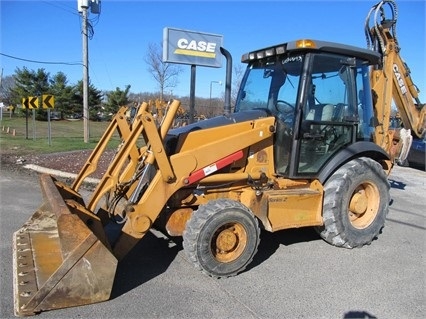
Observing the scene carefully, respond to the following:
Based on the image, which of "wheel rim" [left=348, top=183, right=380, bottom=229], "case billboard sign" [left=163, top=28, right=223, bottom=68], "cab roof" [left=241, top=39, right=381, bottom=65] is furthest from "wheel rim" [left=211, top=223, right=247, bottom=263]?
"case billboard sign" [left=163, top=28, right=223, bottom=68]

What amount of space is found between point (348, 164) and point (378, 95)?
179cm

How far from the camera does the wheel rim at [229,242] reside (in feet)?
14.0

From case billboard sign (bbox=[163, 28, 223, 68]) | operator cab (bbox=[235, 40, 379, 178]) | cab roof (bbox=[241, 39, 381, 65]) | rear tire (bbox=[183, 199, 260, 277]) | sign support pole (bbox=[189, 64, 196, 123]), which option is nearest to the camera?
rear tire (bbox=[183, 199, 260, 277])

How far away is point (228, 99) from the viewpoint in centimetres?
575

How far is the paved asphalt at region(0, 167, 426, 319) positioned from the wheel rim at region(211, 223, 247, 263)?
0.79 ft

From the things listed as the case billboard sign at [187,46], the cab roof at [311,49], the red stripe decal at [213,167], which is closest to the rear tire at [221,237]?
the red stripe decal at [213,167]

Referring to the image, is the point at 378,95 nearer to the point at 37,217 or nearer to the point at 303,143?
the point at 303,143

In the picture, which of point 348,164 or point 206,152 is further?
point 348,164

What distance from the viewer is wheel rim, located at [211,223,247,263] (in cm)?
426

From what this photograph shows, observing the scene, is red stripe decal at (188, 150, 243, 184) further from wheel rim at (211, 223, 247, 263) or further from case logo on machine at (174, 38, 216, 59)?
case logo on machine at (174, 38, 216, 59)

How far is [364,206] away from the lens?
5.46m

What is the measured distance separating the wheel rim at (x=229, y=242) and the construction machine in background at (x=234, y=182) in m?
0.01

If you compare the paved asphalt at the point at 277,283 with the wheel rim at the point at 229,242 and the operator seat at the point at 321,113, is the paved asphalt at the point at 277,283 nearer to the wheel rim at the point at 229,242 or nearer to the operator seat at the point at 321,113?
the wheel rim at the point at 229,242

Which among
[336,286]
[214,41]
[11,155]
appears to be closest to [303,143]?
[336,286]
